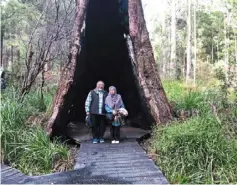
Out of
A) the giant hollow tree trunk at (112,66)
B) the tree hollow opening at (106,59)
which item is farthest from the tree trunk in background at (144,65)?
the tree hollow opening at (106,59)

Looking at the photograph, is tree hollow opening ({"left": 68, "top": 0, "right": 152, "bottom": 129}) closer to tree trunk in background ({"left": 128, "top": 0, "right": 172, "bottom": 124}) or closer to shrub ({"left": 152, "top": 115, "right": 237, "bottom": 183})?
tree trunk in background ({"left": 128, "top": 0, "right": 172, "bottom": 124})

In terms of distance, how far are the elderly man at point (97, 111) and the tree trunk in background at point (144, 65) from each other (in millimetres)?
973

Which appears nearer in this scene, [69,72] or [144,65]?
[69,72]

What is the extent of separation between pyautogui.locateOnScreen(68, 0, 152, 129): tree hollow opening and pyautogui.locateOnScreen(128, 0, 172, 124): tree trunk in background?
1.54 metres

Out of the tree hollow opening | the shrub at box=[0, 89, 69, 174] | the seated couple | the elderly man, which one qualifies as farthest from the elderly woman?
the tree hollow opening

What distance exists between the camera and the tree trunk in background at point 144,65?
7.20 meters

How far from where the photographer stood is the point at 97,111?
704cm

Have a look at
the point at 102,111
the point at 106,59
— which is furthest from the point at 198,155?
the point at 106,59

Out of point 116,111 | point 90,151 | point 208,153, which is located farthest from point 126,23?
point 208,153

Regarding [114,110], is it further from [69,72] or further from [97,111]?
[69,72]

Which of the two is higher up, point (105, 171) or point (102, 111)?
point (102, 111)

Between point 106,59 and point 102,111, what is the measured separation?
11.7ft

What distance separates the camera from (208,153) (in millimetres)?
5238

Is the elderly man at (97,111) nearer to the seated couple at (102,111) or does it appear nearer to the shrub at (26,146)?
the seated couple at (102,111)
